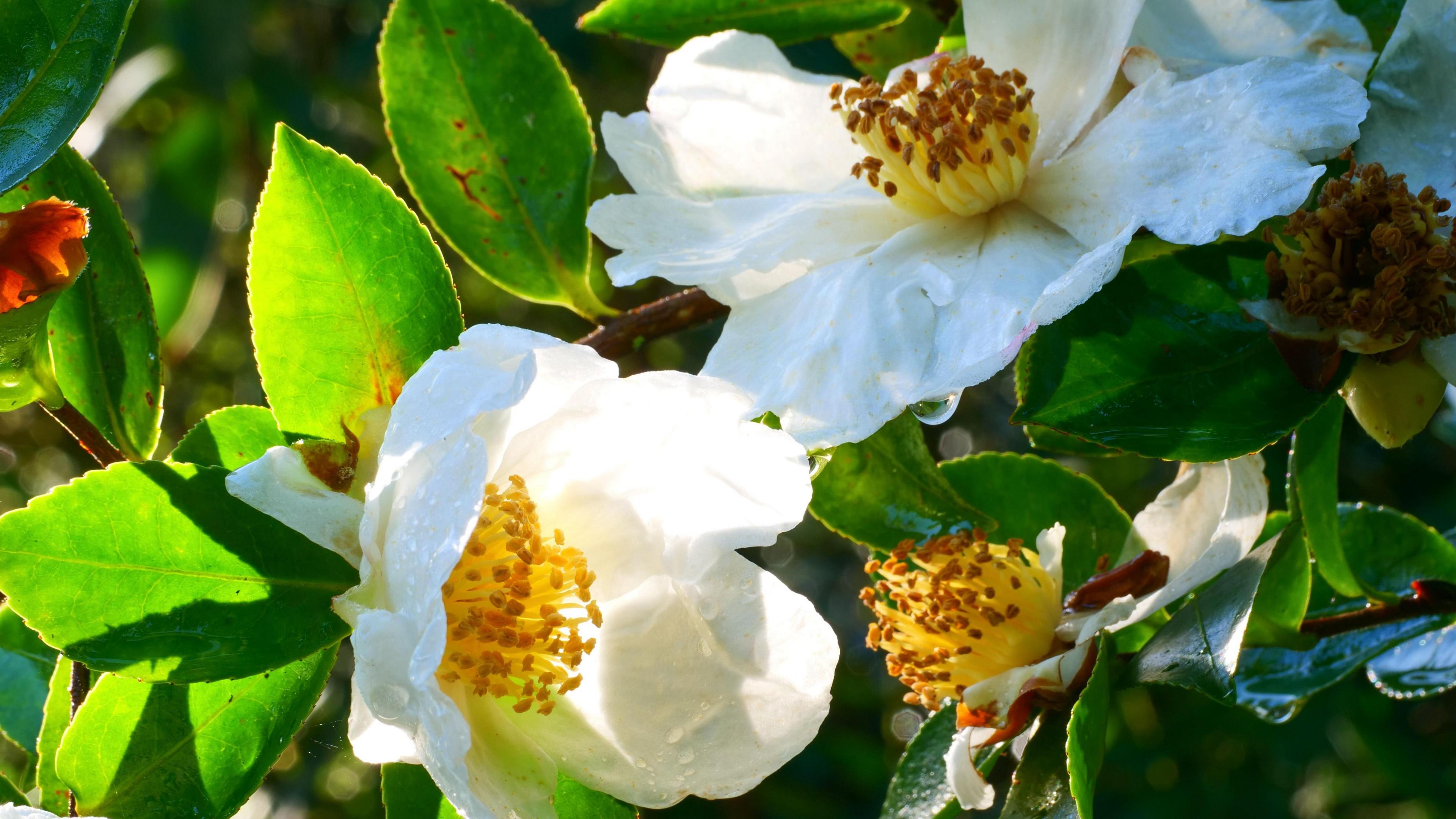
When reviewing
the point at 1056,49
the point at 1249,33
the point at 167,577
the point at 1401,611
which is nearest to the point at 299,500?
the point at 167,577

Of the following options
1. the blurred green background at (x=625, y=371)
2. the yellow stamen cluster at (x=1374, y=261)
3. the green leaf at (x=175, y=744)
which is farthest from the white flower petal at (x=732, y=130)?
the blurred green background at (x=625, y=371)

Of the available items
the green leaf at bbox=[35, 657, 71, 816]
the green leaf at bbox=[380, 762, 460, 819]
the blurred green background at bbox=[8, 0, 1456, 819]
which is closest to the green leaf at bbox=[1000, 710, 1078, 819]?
the green leaf at bbox=[380, 762, 460, 819]

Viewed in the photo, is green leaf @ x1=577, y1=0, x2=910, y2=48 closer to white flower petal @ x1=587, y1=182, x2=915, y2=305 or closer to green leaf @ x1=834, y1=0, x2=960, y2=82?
green leaf @ x1=834, y1=0, x2=960, y2=82

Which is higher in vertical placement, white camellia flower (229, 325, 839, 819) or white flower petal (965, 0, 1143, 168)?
white flower petal (965, 0, 1143, 168)

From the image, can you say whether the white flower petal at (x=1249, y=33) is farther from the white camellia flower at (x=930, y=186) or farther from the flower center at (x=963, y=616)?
the flower center at (x=963, y=616)

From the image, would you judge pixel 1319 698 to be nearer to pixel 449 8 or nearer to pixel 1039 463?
pixel 1039 463

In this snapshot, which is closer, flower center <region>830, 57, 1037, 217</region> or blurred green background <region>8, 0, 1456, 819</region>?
flower center <region>830, 57, 1037, 217</region>
